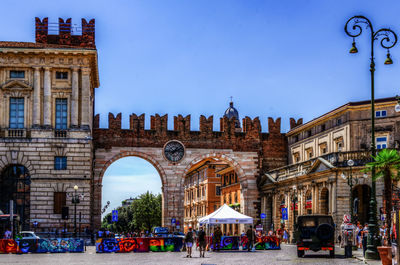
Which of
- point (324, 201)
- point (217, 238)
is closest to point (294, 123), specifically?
point (324, 201)

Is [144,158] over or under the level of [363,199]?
over

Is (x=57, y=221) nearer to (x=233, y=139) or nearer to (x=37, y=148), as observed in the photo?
(x=37, y=148)

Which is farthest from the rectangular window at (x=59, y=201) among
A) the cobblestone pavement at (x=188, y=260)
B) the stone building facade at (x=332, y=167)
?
the cobblestone pavement at (x=188, y=260)

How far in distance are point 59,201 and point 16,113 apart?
7.25 meters

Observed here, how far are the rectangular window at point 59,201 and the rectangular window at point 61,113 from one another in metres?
4.90

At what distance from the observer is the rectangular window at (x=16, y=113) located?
161 ft

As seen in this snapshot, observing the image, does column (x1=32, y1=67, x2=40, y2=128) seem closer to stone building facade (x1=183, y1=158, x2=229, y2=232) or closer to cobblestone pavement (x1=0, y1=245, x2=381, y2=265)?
cobblestone pavement (x1=0, y1=245, x2=381, y2=265)

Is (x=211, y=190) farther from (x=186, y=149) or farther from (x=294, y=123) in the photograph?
(x=186, y=149)

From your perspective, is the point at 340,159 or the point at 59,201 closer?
the point at 340,159

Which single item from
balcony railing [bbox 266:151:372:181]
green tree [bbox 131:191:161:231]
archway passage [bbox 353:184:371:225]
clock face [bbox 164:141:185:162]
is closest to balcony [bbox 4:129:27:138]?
clock face [bbox 164:141:185:162]

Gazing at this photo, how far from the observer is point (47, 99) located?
4891 cm

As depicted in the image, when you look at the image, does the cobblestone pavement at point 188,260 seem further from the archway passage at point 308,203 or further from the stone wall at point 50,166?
the stone wall at point 50,166

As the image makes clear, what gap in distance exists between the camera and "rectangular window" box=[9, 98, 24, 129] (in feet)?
161

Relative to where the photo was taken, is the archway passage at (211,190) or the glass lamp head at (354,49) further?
the archway passage at (211,190)
